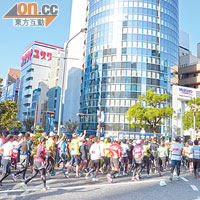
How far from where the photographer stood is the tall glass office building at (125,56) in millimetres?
53938

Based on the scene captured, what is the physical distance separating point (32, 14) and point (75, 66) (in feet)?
187

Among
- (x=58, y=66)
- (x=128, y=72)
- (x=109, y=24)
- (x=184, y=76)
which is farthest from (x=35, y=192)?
(x=58, y=66)

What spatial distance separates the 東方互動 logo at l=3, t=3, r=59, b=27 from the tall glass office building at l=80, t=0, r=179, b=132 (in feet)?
125

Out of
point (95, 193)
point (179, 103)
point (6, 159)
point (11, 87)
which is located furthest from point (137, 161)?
point (11, 87)

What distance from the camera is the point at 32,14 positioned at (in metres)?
17.0

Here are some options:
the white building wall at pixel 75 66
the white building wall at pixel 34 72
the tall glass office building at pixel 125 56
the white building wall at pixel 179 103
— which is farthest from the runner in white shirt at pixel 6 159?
the white building wall at pixel 34 72

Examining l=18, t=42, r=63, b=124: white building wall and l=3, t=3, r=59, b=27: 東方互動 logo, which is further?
l=18, t=42, r=63, b=124: white building wall

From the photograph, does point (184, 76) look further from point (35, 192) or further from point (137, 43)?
point (35, 192)

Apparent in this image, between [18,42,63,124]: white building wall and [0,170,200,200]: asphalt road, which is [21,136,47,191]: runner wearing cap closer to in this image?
[0,170,200,200]: asphalt road

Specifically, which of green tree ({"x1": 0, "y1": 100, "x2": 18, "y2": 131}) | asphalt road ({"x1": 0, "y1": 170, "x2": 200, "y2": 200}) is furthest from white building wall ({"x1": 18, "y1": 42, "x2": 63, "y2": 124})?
asphalt road ({"x1": 0, "y1": 170, "x2": 200, "y2": 200})

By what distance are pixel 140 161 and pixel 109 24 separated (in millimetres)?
51609

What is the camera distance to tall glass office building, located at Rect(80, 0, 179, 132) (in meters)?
53.9

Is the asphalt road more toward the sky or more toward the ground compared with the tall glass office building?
more toward the ground

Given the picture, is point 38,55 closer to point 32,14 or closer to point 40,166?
point 32,14
